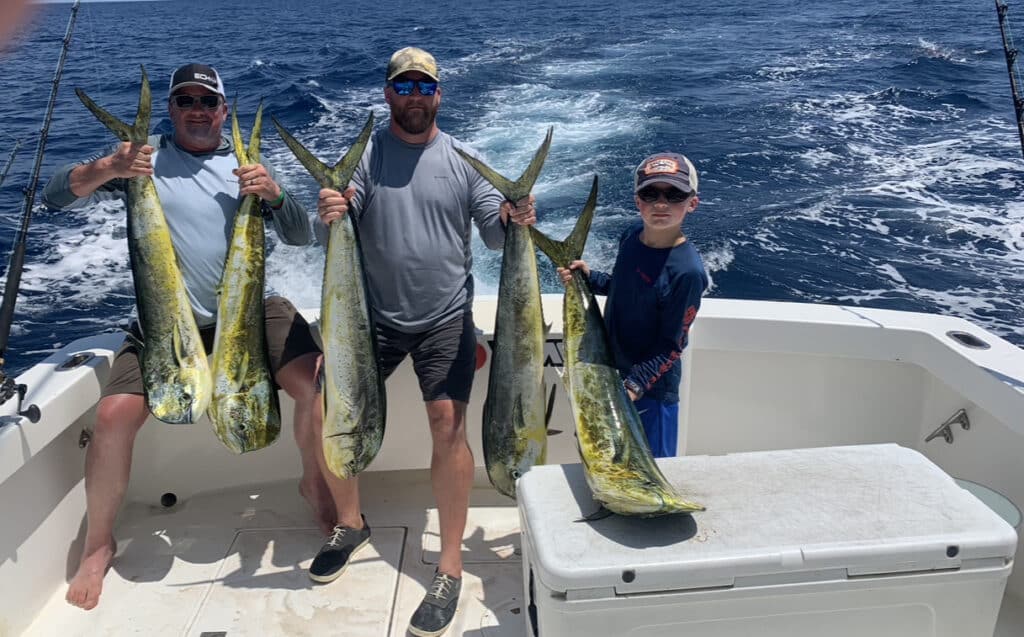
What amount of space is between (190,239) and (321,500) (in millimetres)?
903

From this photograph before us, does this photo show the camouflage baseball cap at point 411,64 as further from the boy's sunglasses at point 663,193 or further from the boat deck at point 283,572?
the boat deck at point 283,572

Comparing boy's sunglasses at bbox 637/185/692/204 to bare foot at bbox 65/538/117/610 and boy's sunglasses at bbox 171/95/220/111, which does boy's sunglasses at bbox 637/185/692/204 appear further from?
bare foot at bbox 65/538/117/610

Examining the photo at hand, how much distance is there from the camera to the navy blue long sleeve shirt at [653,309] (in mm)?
2002

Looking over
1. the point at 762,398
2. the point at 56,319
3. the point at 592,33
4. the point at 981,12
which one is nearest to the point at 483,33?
the point at 592,33

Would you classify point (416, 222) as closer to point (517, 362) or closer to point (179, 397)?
point (517, 362)

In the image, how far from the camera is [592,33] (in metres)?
17.7

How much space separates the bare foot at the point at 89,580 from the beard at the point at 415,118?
1.51 metres

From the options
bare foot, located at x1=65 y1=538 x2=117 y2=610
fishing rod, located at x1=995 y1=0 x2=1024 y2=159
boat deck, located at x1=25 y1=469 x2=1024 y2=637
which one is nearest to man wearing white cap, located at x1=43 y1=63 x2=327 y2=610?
bare foot, located at x1=65 y1=538 x2=117 y2=610

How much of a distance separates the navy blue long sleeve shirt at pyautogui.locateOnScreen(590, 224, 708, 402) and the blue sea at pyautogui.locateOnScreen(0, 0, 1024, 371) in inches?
56.0

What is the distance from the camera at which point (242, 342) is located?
7.15ft

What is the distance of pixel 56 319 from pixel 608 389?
16.1ft

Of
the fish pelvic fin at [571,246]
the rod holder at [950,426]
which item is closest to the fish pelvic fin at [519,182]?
the fish pelvic fin at [571,246]

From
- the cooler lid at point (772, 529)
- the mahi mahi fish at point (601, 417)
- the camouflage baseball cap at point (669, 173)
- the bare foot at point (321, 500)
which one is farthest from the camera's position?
the bare foot at point (321, 500)

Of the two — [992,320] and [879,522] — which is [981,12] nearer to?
[992,320]
